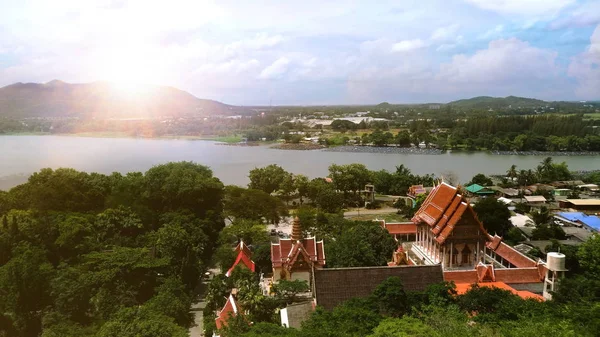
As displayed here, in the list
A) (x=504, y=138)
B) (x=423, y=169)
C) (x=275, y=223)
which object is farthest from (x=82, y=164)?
(x=504, y=138)

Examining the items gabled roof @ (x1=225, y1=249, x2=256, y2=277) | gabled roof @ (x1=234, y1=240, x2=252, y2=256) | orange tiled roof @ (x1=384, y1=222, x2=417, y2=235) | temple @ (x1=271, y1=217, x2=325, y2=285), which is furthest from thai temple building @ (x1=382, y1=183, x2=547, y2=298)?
gabled roof @ (x1=234, y1=240, x2=252, y2=256)

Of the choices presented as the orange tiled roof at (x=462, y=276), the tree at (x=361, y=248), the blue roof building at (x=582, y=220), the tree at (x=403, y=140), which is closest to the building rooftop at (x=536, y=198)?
the blue roof building at (x=582, y=220)

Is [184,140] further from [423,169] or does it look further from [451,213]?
[451,213]

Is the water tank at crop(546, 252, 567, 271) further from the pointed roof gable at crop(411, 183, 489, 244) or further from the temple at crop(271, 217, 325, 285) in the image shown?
the temple at crop(271, 217, 325, 285)

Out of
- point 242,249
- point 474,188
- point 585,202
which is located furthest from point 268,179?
point 585,202

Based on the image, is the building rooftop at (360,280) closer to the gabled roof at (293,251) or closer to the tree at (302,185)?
the gabled roof at (293,251)

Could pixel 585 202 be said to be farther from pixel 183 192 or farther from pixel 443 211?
pixel 183 192
